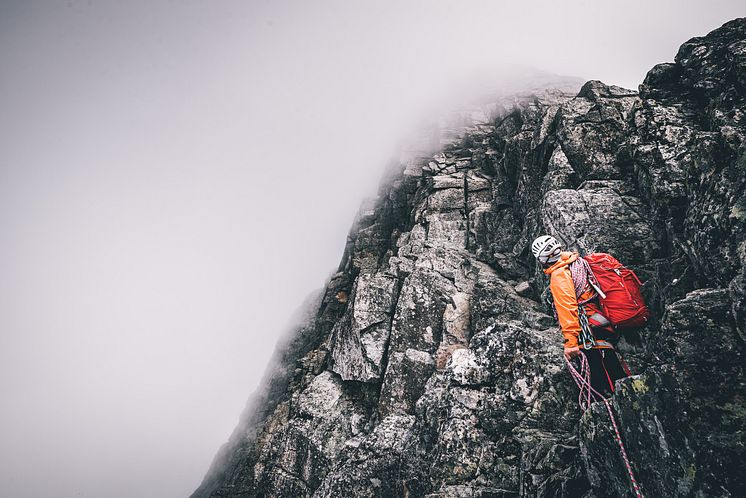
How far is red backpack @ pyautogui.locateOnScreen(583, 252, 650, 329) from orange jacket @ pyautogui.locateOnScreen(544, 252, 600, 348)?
0.31 m

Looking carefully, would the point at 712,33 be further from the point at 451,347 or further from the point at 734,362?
the point at 451,347

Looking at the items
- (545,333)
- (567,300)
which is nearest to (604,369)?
(567,300)

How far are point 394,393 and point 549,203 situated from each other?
13172 millimetres

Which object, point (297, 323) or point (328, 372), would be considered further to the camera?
point (297, 323)

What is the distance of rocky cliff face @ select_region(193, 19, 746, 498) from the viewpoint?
209 inches

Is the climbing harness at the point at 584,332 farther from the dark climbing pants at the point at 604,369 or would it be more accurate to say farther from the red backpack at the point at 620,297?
the red backpack at the point at 620,297

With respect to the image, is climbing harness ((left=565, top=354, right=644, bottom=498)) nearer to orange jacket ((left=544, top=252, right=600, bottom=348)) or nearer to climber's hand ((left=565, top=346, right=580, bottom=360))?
climber's hand ((left=565, top=346, right=580, bottom=360))

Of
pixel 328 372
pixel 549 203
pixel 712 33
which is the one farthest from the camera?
pixel 328 372

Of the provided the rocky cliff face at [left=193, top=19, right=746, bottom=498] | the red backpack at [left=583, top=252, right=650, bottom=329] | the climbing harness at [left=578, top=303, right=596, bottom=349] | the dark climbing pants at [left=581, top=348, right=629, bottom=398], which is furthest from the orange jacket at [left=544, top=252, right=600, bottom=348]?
the rocky cliff face at [left=193, top=19, right=746, bottom=498]

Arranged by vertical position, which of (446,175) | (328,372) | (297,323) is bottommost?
(297,323)

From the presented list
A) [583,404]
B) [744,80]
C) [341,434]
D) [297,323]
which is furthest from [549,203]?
[297,323]

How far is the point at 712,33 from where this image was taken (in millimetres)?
10844

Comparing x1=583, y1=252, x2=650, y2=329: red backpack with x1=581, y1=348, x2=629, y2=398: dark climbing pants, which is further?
x1=581, y1=348, x2=629, y2=398: dark climbing pants

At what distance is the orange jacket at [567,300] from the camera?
7.24 m
